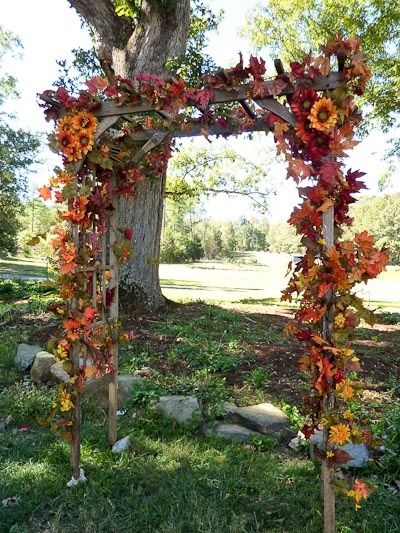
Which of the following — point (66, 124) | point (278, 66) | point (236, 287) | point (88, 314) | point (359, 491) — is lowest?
point (236, 287)

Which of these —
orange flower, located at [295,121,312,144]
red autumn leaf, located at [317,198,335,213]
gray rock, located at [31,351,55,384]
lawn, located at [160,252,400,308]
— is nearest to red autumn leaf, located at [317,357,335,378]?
lawn, located at [160,252,400,308]

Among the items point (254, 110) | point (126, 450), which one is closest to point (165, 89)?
point (254, 110)

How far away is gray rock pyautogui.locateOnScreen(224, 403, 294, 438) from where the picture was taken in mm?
3191

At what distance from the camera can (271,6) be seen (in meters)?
12.1

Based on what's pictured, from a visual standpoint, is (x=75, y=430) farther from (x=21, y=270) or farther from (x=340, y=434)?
(x=21, y=270)

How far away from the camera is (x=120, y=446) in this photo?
3.00 meters

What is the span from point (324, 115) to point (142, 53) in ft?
17.2

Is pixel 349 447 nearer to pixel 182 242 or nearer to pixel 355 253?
pixel 355 253

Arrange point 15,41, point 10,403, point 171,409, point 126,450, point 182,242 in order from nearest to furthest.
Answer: point 126,450 < point 171,409 < point 10,403 < point 15,41 < point 182,242

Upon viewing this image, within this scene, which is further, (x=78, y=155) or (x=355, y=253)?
(x=78, y=155)

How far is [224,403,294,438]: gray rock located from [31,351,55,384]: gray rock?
A: 186cm

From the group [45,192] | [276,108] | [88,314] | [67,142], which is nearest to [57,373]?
[88,314]

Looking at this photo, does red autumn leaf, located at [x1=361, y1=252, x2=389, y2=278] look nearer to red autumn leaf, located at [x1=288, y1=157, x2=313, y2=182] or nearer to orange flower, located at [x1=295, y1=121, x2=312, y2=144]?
red autumn leaf, located at [x1=288, y1=157, x2=313, y2=182]

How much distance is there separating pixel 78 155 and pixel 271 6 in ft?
39.2
